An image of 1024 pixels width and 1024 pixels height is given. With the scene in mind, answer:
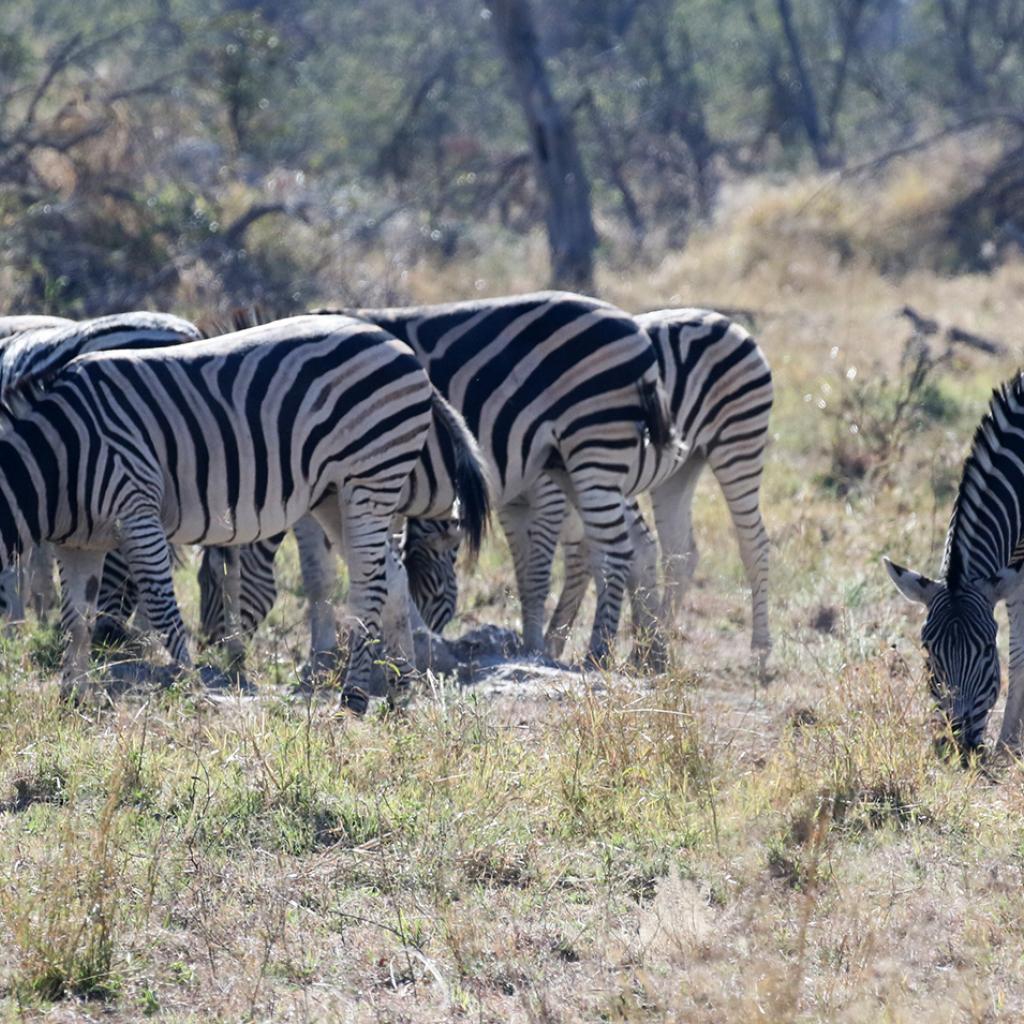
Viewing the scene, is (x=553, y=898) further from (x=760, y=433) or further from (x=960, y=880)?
(x=760, y=433)

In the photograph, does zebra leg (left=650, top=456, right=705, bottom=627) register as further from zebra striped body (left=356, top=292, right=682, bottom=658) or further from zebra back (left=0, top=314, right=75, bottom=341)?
zebra back (left=0, top=314, right=75, bottom=341)

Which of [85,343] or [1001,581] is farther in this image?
[85,343]

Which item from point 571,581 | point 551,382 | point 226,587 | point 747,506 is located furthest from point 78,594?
point 747,506

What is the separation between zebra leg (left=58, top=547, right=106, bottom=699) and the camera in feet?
21.5

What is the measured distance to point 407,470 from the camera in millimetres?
6930

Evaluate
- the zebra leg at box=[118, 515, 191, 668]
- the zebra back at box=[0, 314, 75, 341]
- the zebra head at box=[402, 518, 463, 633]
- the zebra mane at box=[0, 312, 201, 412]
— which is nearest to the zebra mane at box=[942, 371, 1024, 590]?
the zebra head at box=[402, 518, 463, 633]

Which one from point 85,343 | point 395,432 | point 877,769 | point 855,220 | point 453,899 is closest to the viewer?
point 453,899

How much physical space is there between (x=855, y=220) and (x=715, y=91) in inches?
543

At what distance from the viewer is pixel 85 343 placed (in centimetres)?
761

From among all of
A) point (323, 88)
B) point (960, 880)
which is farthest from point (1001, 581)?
point (323, 88)

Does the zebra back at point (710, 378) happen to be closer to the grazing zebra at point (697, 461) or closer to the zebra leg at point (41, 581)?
the grazing zebra at point (697, 461)

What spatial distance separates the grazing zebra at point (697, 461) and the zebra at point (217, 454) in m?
1.21

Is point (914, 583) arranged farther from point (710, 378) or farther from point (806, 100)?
point (806, 100)

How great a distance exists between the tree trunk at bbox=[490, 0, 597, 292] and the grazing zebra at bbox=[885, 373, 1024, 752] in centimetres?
1312
